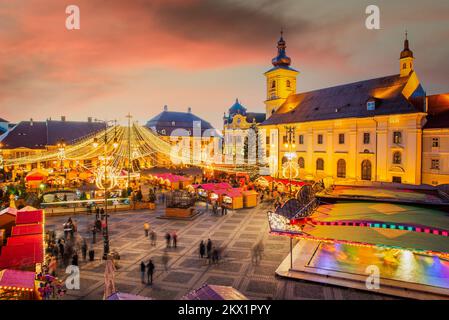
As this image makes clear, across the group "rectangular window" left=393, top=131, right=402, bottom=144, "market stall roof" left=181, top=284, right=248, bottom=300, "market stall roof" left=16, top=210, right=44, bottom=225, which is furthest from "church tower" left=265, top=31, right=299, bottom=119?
"market stall roof" left=181, top=284, right=248, bottom=300

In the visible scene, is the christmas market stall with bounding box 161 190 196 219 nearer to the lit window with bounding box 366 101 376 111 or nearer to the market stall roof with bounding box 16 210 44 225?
the market stall roof with bounding box 16 210 44 225

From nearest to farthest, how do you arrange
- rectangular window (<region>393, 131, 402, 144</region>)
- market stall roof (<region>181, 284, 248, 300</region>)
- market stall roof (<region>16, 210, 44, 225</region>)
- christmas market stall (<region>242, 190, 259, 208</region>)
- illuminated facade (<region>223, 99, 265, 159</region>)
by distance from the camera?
1. market stall roof (<region>181, 284, 248, 300</region>)
2. market stall roof (<region>16, 210, 44, 225</region>)
3. christmas market stall (<region>242, 190, 259, 208</region>)
4. rectangular window (<region>393, 131, 402, 144</region>)
5. illuminated facade (<region>223, 99, 265, 159</region>)

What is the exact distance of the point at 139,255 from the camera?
58.1ft

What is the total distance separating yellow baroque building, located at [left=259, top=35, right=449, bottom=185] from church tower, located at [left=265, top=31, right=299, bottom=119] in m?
5.06

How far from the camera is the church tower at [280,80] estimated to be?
53.4 metres

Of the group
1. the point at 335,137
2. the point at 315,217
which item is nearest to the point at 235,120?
the point at 335,137

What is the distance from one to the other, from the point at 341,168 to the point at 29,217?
34349 millimetres

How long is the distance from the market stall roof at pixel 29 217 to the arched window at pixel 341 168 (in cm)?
3351

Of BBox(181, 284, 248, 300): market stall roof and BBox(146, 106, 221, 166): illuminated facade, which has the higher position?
BBox(146, 106, 221, 166): illuminated facade

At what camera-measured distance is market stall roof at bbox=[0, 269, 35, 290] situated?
10.2 meters

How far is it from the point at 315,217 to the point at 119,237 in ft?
45.4

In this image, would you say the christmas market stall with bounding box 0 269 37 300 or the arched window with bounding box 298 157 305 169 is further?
the arched window with bounding box 298 157 305 169

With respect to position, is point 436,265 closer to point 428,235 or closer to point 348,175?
point 428,235

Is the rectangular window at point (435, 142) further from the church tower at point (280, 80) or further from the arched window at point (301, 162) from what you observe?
the church tower at point (280, 80)
